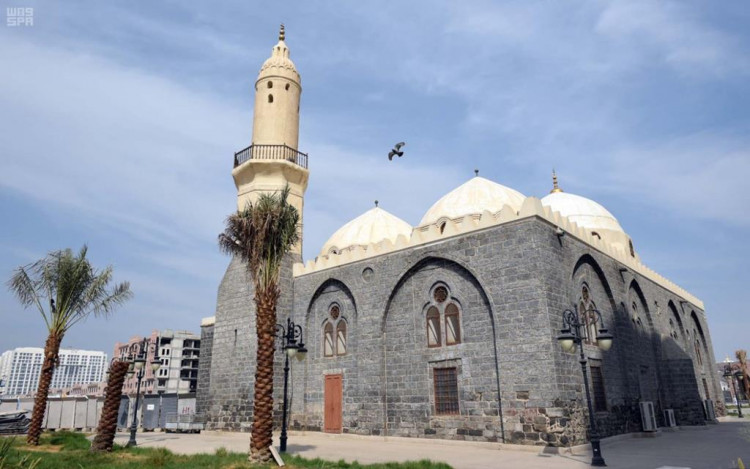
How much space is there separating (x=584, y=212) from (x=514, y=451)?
13945 millimetres

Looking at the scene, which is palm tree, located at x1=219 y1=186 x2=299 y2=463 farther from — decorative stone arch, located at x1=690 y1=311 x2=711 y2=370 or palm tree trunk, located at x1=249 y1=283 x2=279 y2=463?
decorative stone arch, located at x1=690 y1=311 x2=711 y2=370

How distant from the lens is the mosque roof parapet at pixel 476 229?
49.9ft

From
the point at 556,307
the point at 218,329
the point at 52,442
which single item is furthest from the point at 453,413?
the point at 52,442

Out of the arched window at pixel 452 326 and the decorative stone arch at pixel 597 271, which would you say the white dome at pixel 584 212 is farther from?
the arched window at pixel 452 326

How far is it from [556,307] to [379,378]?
6.41 metres

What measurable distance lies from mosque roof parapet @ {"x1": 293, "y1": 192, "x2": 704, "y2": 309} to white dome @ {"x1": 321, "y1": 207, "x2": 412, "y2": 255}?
10.4 ft

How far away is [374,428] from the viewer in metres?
16.9

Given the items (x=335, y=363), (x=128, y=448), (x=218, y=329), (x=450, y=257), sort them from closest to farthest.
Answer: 1. (x=128, y=448)
2. (x=450, y=257)
3. (x=335, y=363)
4. (x=218, y=329)

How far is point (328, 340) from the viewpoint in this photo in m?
19.7

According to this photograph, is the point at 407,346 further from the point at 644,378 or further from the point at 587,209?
the point at 587,209


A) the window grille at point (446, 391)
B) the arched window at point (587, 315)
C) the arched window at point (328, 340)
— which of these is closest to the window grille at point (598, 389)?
the arched window at point (587, 315)

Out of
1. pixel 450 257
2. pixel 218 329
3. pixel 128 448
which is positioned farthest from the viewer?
pixel 218 329

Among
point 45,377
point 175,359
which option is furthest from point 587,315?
point 175,359

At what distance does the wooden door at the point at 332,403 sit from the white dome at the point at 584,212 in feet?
42.4
